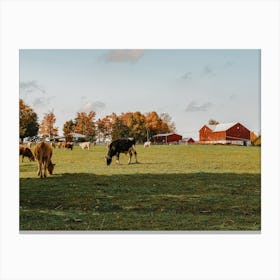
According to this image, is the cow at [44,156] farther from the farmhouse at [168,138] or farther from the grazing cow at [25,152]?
the farmhouse at [168,138]

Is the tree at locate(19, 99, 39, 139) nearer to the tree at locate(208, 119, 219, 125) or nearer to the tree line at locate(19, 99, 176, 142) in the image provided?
the tree line at locate(19, 99, 176, 142)

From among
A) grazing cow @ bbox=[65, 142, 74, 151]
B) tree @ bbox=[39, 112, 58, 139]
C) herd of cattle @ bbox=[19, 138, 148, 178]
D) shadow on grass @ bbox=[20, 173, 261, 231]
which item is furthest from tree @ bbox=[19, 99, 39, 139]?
shadow on grass @ bbox=[20, 173, 261, 231]

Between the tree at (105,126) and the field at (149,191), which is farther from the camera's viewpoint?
the tree at (105,126)

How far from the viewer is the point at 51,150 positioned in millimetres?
7789

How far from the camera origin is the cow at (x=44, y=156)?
25.2ft

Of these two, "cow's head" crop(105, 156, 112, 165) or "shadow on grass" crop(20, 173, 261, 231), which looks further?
"cow's head" crop(105, 156, 112, 165)

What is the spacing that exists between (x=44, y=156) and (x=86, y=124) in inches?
34.2

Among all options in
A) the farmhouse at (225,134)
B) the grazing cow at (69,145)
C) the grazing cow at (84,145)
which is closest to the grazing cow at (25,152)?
the grazing cow at (69,145)

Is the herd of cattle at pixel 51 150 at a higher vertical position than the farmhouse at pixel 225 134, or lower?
lower

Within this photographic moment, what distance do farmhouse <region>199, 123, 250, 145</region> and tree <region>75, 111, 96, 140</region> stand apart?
1792 mm

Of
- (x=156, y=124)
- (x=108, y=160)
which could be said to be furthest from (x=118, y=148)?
(x=156, y=124)

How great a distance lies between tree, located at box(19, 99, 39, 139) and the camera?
295 inches
